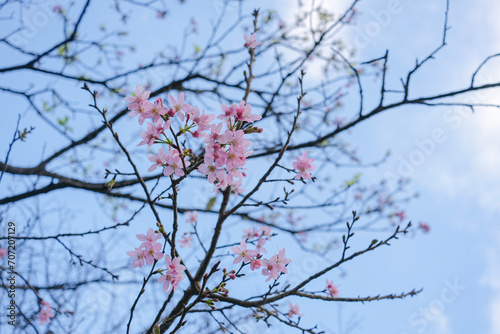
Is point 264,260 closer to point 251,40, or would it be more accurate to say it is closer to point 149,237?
point 149,237

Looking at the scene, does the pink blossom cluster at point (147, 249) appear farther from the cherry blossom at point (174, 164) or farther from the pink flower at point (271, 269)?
the pink flower at point (271, 269)

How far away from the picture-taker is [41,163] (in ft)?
12.1

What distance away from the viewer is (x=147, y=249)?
1.74 meters

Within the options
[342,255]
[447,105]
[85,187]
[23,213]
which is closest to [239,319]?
[85,187]

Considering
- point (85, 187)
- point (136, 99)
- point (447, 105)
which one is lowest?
point (136, 99)

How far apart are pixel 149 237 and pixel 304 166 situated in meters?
0.96

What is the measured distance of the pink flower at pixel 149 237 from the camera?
1.74 m

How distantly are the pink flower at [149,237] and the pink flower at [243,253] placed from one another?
17.2 inches

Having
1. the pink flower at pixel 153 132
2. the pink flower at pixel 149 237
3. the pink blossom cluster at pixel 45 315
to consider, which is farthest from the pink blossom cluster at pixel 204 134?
the pink blossom cluster at pixel 45 315

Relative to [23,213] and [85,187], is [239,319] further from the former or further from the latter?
[23,213]

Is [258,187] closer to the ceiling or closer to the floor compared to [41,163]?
closer to the floor

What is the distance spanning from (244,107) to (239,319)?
4138 millimetres

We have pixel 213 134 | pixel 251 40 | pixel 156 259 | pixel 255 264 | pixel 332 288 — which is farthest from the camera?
pixel 251 40

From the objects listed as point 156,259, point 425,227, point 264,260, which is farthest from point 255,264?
point 425,227
